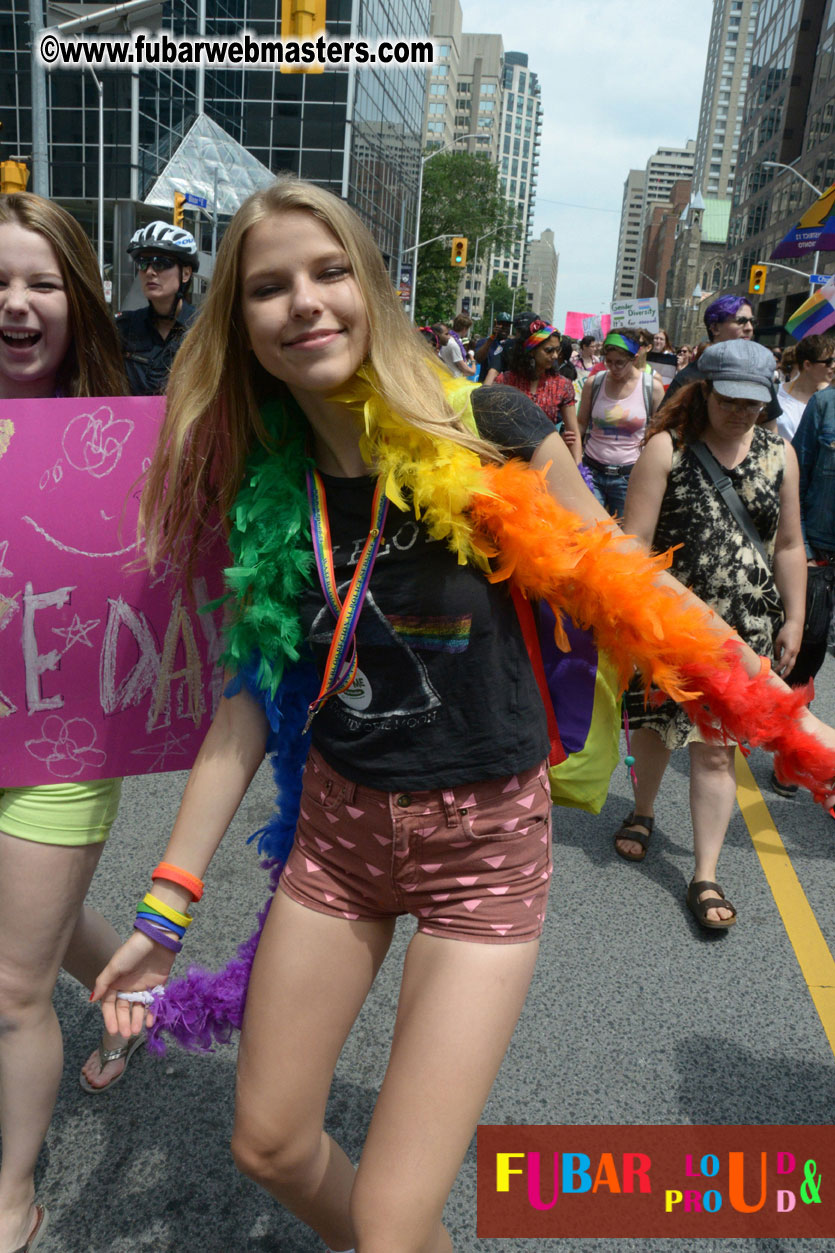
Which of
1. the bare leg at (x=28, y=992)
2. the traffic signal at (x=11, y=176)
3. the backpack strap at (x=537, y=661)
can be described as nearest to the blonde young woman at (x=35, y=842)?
A: the bare leg at (x=28, y=992)

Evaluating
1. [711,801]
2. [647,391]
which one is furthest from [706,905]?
[647,391]

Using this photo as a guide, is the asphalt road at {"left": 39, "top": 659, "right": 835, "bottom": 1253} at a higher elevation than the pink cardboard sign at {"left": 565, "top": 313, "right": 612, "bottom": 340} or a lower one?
lower

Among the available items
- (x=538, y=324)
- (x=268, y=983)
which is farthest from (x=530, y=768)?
(x=538, y=324)

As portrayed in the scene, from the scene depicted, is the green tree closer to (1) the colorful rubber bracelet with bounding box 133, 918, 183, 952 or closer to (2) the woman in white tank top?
(2) the woman in white tank top

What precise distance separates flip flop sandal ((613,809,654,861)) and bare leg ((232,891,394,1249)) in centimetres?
236

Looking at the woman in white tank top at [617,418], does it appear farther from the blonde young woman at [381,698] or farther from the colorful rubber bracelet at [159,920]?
the colorful rubber bracelet at [159,920]

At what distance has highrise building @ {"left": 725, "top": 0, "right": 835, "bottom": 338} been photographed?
5925cm

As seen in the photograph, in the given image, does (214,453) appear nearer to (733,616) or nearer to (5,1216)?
(5,1216)

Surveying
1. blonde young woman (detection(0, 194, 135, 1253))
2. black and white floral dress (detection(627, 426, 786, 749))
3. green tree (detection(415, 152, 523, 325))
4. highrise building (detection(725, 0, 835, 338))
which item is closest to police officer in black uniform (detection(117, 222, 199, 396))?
black and white floral dress (detection(627, 426, 786, 749))

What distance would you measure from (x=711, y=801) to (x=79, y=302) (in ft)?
8.71

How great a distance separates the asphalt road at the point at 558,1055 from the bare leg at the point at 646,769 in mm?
144

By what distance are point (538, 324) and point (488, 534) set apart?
649 centimetres

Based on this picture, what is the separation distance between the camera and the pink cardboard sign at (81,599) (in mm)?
1980

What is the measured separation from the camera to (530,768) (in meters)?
1.71
